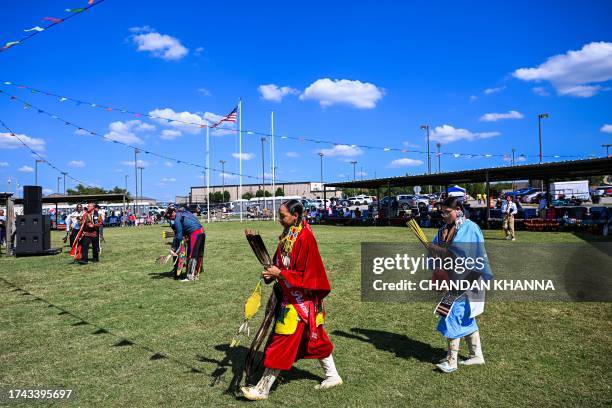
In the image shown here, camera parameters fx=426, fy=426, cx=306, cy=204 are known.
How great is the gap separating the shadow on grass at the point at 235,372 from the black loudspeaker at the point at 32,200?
45.8ft

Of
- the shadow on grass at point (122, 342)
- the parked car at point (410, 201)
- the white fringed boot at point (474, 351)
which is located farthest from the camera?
the parked car at point (410, 201)

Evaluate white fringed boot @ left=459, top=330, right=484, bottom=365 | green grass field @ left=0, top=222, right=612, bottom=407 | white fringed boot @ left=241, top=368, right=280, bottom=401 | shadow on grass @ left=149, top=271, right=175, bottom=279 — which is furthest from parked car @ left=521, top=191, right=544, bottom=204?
white fringed boot @ left=241, top=368, right=280, bottom=401

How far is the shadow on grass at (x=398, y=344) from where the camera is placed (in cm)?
512

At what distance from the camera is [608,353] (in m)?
5.02

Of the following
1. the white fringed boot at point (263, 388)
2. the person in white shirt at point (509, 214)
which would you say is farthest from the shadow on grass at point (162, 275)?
the person in white shirt at point (509, 214)

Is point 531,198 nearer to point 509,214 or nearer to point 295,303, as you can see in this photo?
point 509,214

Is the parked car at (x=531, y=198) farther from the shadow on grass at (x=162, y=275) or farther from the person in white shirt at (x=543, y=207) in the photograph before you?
the shadow on grass at (x=162, y=275)

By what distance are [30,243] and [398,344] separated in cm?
1529

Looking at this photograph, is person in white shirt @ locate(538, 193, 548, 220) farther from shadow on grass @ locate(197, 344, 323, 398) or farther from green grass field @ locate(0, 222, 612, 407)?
shadow on grass @ locate(197, 344, 323, 398)

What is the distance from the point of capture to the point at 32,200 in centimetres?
1597

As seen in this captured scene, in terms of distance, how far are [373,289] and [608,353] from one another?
4062mm

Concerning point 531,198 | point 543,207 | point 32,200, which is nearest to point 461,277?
point 32,200

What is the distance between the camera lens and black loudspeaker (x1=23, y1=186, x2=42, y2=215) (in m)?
15.8

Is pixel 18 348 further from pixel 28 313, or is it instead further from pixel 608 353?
pixel 608 353
